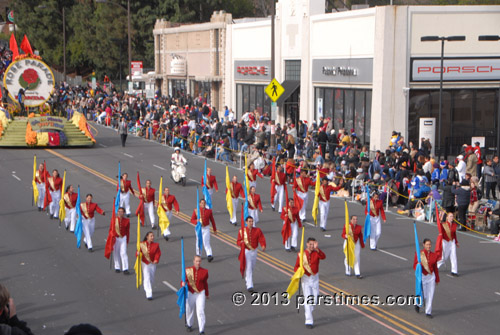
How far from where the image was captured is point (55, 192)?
2217cm

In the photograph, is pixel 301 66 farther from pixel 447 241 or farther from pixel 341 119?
pixel 447 241

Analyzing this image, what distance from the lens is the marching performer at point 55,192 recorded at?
72.3 feet

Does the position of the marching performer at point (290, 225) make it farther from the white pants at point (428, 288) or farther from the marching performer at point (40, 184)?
the marching performer at point (40, 184)

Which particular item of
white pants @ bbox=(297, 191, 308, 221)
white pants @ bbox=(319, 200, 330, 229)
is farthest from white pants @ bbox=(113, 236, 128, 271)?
white pants @ bbox=(297, 191, 308, 221)

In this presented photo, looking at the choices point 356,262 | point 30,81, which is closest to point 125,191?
point 356,262

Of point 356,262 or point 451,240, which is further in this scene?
point 451,240

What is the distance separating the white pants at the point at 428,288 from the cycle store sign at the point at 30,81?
102 feet

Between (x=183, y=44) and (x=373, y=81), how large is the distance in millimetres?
27493

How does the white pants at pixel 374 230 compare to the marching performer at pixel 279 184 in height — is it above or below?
below

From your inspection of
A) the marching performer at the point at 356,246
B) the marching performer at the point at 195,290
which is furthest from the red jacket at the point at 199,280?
the marching performer at the point at 356,246

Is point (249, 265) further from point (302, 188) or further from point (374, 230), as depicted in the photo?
point (302, 188)

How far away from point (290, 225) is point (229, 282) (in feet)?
9.24

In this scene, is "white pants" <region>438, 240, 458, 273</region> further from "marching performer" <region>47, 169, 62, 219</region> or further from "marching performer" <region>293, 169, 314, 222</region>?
"marching performer" <region>47, 169, 62, 219</region>

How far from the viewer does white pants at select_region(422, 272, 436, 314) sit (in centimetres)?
1370
